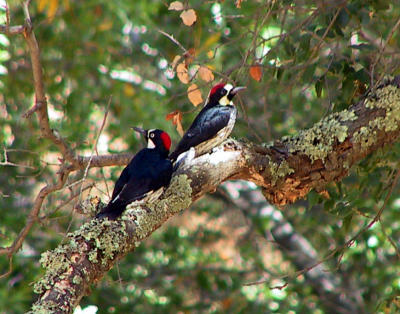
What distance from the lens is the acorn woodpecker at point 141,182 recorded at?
3.89 meters

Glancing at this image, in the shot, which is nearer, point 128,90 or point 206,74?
point 206,74

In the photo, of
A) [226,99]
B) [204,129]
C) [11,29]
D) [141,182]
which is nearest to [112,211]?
[141,182]

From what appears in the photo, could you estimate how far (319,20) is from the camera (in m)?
4.78

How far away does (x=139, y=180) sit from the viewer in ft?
13.8

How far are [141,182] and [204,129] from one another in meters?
1.00

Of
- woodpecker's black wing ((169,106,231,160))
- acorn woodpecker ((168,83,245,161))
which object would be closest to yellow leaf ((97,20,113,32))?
acorn woodpecker ((168,83,245,161))

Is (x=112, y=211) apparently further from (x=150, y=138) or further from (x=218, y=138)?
(x=218, y=138)

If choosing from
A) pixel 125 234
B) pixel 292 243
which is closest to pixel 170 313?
pixel 292 243

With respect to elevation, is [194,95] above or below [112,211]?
above

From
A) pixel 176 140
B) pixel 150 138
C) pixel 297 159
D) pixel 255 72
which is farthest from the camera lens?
pixel 176 140

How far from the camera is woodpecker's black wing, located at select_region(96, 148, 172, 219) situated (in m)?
3.89

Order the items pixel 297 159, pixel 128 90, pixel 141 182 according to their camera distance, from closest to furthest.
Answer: pixel 141 182 < pixel 297 159 < pixel 128 90

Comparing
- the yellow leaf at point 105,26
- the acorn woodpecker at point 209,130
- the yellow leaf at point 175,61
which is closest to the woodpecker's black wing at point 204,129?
the acorn woodpecker at point 209,130

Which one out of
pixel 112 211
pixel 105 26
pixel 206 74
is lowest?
pixel 112 211
